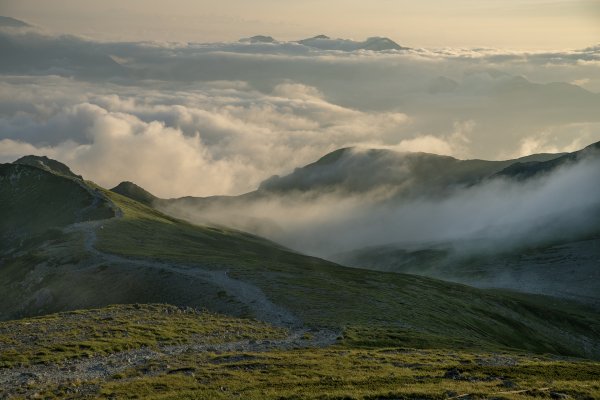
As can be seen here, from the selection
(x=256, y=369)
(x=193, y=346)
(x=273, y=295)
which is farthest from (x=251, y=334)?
(x=273, y=295)

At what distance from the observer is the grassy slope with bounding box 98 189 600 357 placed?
3449 inches

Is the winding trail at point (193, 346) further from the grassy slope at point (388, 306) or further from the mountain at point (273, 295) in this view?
the grassy slope at point (388, 306)

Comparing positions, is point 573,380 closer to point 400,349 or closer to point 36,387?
point 400,349

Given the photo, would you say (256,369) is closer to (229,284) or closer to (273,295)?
(273,295)

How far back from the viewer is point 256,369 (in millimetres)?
52906

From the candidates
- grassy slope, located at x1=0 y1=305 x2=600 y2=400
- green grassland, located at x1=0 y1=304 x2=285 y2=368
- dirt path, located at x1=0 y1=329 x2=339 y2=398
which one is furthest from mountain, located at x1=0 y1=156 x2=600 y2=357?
grassy slope, located at x1=0 y1=305 x2=600 y2=400

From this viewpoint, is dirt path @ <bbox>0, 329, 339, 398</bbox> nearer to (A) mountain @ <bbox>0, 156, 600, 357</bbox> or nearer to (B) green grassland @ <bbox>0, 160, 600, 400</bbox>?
(B) green grassland @ <bbox>0, 160, 600, 400</bbox>

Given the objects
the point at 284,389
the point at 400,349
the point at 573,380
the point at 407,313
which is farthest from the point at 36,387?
the point at 407,313

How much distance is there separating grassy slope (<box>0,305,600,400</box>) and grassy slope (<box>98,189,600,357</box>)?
14582 mm

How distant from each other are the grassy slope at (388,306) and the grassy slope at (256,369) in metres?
14.6

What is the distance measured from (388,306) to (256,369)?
56392mm

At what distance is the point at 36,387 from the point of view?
4606 cm

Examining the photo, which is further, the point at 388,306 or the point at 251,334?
the point at 388,306

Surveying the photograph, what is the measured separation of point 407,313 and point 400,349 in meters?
35.8
